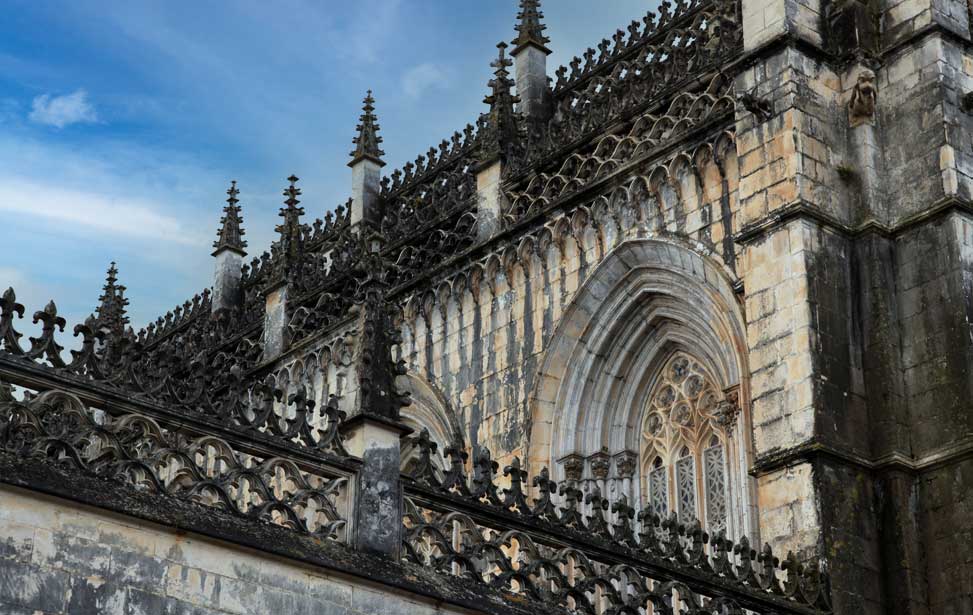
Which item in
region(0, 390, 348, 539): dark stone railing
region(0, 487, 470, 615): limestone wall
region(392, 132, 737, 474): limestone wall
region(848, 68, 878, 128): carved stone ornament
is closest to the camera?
region(0, 487, 470, 615): limestone wall

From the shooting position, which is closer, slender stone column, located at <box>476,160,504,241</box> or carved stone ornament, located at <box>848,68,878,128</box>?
carved stone ornament, located at <box>848,68,878,128</box>

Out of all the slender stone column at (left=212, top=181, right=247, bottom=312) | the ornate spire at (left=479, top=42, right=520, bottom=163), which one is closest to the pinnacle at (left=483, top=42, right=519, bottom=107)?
the ornate spire at (left=479, top=42, right=520, bottom=163)

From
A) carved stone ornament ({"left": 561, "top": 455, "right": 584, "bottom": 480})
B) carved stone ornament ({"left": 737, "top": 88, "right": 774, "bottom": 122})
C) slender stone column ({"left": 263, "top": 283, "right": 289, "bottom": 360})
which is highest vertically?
slender stone column ({"left": 263, "top": 283, "right": 289, "bottom": 360})

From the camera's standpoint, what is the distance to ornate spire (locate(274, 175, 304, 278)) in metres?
24.1

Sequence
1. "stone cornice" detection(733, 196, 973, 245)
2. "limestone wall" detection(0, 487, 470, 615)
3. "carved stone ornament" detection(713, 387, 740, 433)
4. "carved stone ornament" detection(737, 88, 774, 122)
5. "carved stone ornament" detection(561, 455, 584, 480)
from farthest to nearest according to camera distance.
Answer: "carved stone ornament" detection(561, 455, 584, 480)
"carved stone ornament" detection(713, 387, 740, 433)
"carved stone ornament" detection(737, 88, 774, 122)
"stone cornice" detection(733, 196, 973, 245)
"limestone wall" detection(0, 487, 470, 615)

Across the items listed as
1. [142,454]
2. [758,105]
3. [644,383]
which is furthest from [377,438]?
[644,383]

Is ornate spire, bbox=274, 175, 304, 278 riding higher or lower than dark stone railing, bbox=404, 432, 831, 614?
higher

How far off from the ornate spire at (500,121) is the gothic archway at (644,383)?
2.95 m

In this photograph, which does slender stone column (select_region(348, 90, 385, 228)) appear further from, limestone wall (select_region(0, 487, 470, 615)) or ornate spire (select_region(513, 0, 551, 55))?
limestone wall (select_region(0, 487, 470, 615))

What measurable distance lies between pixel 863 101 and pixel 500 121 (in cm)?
573

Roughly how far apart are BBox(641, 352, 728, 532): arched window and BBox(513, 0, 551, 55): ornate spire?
5.54 metres

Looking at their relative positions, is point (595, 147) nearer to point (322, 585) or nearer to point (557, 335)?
point (557, 335)

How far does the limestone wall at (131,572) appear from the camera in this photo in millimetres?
9883

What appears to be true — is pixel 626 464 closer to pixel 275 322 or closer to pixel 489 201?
pixel 489 201
